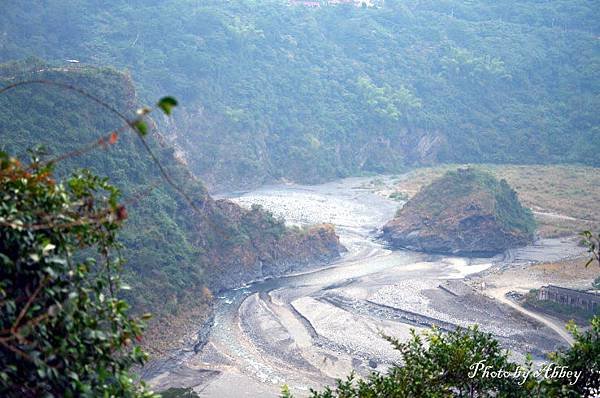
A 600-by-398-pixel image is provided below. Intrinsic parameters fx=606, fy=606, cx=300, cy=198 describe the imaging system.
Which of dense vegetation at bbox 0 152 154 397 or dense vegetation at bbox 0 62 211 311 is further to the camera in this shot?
dense vegetation at bbox 0 62 211 311

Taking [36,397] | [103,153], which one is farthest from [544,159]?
[36,397]

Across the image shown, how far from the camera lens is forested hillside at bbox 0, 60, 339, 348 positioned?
27.9m

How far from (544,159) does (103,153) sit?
50.1m

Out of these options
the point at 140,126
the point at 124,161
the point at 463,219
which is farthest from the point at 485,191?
the point at 140,126

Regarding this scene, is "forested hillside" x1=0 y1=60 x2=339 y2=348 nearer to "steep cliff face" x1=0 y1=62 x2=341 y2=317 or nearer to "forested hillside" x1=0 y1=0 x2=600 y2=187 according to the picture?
"steep cliff face" x1=0 y1=62 x2=341 y2=317

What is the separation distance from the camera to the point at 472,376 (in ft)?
28.3

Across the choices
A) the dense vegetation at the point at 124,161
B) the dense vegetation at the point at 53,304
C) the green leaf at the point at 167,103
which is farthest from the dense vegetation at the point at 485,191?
the green leaf at the point at 167,103

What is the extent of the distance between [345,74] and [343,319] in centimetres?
4881

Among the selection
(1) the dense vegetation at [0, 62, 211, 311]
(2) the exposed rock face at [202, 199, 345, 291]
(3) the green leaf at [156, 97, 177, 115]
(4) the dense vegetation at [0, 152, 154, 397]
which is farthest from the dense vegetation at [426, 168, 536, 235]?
(3) the green leaf at [156, 97, 177, 115]

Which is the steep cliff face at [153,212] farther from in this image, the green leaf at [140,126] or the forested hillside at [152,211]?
the green leaf at [140,126]

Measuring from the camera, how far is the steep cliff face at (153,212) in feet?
91.6

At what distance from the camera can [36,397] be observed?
16.6ft

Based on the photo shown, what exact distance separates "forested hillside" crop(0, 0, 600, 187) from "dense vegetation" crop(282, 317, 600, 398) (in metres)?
46.2

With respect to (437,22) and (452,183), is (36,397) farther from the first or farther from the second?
(437,22)
